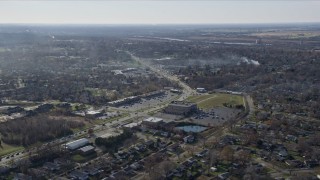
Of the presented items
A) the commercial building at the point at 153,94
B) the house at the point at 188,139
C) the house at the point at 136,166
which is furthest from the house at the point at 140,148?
the commercial building at the point at 153,94

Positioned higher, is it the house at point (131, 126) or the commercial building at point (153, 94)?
the house at point (131, 126)

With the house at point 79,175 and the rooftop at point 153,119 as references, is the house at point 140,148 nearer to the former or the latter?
the house at point 79,175

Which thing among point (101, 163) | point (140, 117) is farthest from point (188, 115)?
point (101, 163)

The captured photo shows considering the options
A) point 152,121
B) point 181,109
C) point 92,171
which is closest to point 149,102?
point 181,109

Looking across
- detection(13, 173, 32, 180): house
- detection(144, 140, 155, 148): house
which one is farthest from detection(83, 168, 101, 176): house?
detection(144, 140, 155, 148): house

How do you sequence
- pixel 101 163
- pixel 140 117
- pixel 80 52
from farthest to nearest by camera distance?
pixel 80 52 < pixel 140 117 < pixel 101 163

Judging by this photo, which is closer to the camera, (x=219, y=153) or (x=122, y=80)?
(x=219, y=153)

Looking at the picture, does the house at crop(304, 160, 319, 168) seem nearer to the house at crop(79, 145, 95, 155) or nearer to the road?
the house at crop(79, 145, 95, 155)

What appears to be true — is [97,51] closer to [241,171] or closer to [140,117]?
[140,117]
